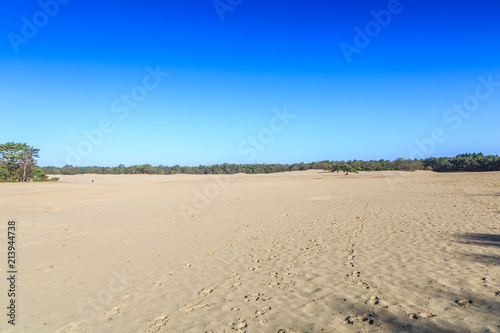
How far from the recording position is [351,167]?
5381 cm

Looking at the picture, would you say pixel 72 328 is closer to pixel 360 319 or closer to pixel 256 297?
pixel 256 297

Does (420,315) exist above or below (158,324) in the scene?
above

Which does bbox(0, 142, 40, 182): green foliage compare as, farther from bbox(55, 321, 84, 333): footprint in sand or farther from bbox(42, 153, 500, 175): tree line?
bbox(55, 321, 84, 333): footprint in sand

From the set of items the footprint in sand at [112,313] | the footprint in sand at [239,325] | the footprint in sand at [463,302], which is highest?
the footprint in sand at [463,302]

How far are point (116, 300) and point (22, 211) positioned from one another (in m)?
13.5

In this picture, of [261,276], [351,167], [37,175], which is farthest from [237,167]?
[261,276]

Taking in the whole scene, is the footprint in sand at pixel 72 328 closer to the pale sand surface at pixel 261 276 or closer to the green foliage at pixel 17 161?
the pale sand surface at pixel 261 276

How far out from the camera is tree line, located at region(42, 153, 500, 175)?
171 feet

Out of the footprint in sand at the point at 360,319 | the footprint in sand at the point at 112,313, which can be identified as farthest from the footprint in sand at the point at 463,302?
the footprint in sand at the point at 112,313

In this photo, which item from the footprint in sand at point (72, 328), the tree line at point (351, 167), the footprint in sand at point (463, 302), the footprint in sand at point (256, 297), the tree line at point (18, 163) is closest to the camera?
the footprint in sand at point (72, 328)

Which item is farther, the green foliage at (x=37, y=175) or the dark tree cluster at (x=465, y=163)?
the dark tree cluster at (x=465, y=163)

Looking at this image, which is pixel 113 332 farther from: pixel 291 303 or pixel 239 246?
pixel 239 246

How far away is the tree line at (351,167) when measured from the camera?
171 feet

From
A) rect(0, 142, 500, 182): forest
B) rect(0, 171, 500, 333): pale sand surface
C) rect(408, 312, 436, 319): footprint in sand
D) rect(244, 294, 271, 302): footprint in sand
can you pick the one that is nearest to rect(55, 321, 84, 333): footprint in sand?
rect(0, 171, 500, 333): pale sand surface
